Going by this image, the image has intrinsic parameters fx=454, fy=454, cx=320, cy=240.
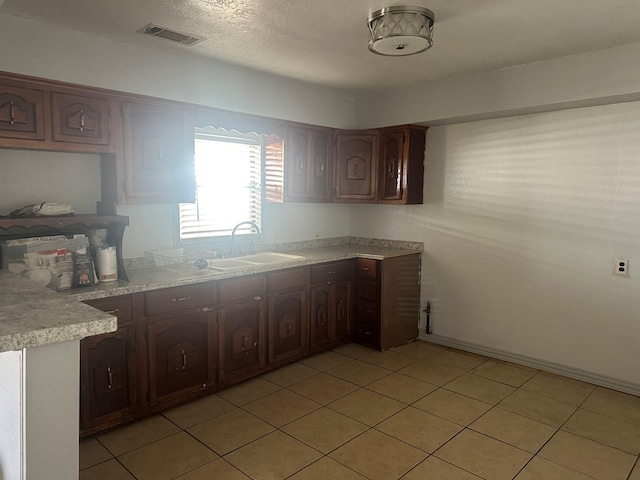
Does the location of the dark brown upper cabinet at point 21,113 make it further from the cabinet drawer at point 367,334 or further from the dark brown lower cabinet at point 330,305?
the cabinet drawer at point 367,334

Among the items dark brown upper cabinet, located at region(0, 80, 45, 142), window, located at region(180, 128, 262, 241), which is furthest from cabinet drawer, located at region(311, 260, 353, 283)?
dark brown upper cabinet, located at region(0, 80, 45, 142)

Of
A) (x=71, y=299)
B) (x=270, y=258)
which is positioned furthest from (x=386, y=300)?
(x=71, y=299)

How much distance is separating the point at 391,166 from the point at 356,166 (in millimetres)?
362

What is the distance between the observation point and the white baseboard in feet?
11.3

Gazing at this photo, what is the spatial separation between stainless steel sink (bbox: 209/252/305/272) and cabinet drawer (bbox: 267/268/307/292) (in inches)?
3.9

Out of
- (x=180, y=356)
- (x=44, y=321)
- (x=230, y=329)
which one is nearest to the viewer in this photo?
(x=44, y=321)

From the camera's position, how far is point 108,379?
2.71 m

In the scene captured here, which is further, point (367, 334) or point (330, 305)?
point (367, 334)

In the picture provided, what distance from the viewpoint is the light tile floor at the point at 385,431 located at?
2.42 metres

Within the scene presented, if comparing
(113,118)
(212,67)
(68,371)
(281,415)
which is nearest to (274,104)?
(212,67)

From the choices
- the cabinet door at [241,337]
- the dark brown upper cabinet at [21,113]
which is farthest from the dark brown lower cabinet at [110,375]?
the dark brown upper cabinet at [21,113]

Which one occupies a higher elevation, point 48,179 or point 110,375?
→ point 48,179

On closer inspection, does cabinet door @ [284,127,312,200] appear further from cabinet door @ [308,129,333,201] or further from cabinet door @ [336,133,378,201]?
cabinet door @ [336,133,378,201]

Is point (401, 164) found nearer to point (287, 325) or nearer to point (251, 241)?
point (251, 241)
